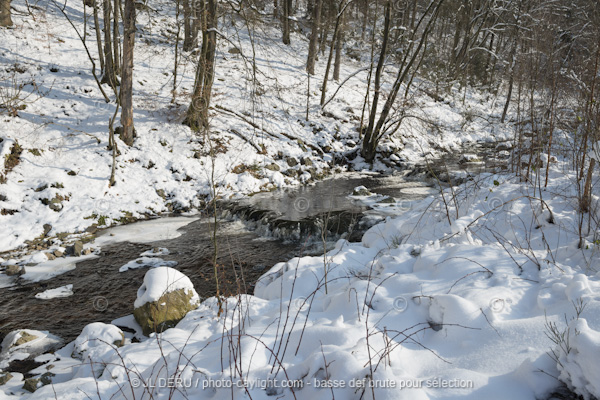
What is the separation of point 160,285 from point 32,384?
146 centimetres

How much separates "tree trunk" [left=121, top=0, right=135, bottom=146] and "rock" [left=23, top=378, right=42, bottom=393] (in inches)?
313

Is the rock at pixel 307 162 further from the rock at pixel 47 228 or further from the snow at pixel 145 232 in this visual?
the rock at pixel 47 228

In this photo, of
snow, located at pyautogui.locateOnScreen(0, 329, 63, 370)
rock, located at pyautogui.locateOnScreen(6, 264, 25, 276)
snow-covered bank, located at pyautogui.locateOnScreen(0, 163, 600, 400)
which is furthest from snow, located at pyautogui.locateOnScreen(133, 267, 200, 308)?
rock, located at pyautogui.locateOnScreen(6, 264, 25, 276)

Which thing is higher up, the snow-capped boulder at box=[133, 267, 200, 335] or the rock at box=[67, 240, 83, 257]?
the snow-capped boulder at box=[133, 267, 200, 335]

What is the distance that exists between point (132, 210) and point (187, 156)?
8.65 ft

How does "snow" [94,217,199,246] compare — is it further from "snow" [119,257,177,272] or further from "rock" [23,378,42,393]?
"rock" [23,378,42,393]

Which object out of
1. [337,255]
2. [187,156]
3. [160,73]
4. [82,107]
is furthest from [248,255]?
[160,73]

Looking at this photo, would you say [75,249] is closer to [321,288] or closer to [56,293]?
[56,293]

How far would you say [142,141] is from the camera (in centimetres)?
1038

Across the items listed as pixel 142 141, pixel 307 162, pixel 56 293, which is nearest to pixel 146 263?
pixel 56 293

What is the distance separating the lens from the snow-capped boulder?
13.5ft

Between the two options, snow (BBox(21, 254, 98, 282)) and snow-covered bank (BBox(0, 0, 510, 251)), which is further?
snow-covered bank (BBox(0, 0, 510, 251))

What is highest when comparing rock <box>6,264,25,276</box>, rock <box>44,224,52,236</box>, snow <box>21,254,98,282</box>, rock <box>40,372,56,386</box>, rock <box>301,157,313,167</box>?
rock <box>301,157,313,167</box>

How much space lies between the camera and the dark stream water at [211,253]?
4746 mm
